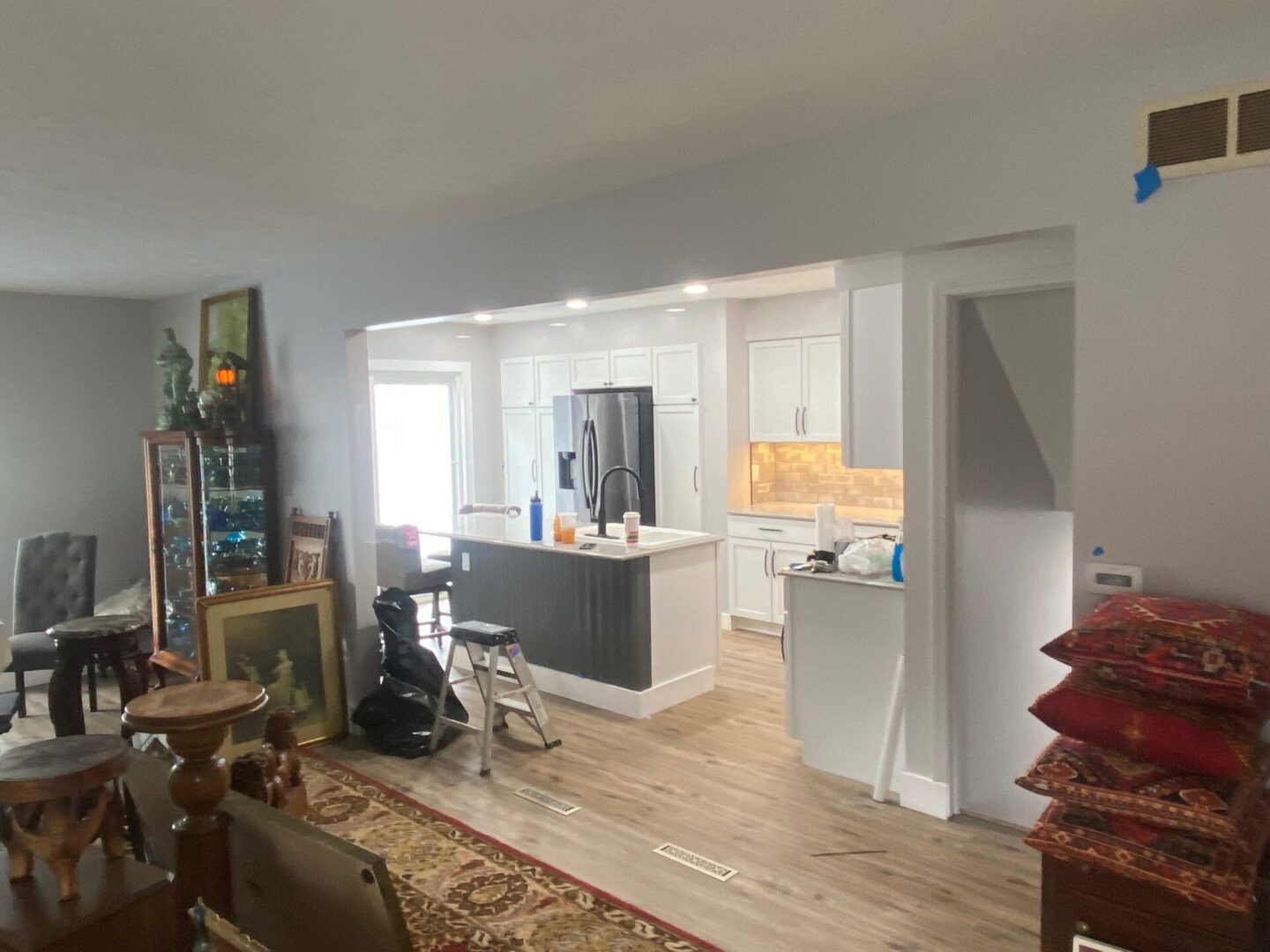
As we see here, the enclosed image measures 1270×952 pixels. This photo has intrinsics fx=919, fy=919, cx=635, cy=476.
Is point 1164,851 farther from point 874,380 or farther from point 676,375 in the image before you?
point 676,375

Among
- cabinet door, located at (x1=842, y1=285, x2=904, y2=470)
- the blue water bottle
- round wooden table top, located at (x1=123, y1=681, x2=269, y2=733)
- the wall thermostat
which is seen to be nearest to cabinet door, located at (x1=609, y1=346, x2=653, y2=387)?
the blue water bottle

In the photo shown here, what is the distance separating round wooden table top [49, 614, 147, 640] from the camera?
168 inches

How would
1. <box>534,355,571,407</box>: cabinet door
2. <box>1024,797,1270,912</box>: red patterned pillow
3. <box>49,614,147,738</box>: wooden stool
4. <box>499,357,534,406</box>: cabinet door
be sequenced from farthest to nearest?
<box>499,357,534,406</box>: cabinet door
<box>534,355,571,407</box>: cabinet door
<box>49,614,147,738</box>: wooden stool
<box>1024,797,1270,912</box>: red patterned pillow

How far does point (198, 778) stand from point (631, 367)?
636 cm

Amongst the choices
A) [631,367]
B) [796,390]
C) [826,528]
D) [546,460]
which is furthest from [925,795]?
[546,460]

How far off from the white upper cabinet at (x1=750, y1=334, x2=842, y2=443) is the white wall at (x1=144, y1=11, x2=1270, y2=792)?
3413mm

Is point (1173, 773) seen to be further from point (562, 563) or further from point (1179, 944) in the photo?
point (562, 563)

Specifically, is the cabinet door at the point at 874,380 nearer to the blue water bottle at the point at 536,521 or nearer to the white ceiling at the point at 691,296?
the white ceiling at the point at 691,296

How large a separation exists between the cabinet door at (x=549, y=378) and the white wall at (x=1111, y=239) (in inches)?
180

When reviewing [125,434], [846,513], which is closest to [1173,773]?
[846,513]

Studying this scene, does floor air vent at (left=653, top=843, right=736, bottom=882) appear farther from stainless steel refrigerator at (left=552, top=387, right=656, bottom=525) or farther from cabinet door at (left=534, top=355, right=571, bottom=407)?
cabinet door at (left=534, top=355, right=571, bottom=407)

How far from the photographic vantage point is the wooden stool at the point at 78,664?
423 centimetres

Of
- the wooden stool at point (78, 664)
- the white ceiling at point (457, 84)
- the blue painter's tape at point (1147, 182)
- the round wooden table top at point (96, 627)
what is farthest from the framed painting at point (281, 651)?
the blue painter's tape at point (1147, 182)

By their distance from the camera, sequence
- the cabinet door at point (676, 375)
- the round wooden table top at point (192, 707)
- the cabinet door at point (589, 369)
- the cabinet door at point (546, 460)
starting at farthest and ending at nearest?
the cabinet door at point (546, 460), the cabinet door at point (589, 369), the cabinet door at point (676, 375), the round wooden table top at point (192, 707)
